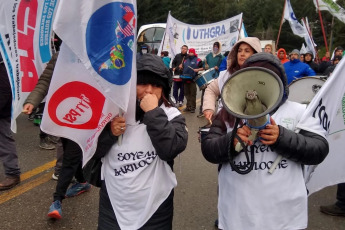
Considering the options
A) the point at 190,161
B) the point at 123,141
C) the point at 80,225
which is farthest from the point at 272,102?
the point at 190,161

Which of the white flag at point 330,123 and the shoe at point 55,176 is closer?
the white flag at point 330,123

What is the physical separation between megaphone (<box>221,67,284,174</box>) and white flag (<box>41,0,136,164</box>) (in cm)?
49

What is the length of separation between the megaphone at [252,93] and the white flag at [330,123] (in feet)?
1.06

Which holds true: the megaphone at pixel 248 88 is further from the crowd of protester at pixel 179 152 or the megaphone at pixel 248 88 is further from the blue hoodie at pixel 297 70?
the blue hoodie at pixel 297 70

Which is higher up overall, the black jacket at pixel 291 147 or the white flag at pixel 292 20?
the white flag at pixel 292 20

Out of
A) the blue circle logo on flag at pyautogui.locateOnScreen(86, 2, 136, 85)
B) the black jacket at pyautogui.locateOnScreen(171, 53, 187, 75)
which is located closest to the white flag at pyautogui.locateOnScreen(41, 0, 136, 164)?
the blue circle logo on flag at pyautogui.locateOnScreen(86, 2, 136, 85)

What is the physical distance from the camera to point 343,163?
2.59 meters

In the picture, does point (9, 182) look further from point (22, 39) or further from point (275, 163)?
point (275, 163)

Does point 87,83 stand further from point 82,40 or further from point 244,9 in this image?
point 244,9

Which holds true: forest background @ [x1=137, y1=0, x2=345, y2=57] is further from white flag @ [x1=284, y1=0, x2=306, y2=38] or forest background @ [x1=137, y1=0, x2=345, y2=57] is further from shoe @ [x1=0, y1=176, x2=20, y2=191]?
shoe @ [x1=0, y1=176, x2=20, y2=191]

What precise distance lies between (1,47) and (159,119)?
1496 millimetres

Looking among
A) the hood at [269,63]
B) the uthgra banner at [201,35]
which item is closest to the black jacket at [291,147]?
the hood at [269,63]

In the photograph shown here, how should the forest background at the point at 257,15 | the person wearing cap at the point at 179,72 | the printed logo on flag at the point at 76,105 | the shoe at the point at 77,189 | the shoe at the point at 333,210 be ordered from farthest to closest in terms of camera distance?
the forest background at the point at 257,15
the person wearing cap at the point at 179,72
the shoe at the point at 77,189
the shoe at the point at 333,210
the printed logo on flag at the point at 76,105

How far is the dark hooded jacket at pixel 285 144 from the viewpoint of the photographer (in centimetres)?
160
